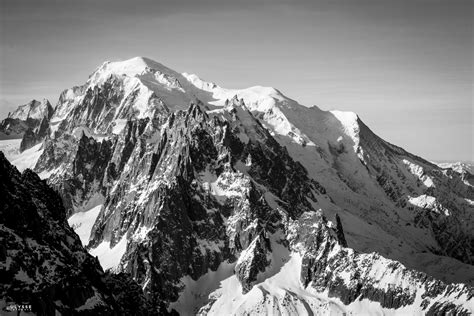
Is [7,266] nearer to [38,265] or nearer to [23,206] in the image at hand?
[38,265]

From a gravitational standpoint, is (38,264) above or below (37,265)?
above

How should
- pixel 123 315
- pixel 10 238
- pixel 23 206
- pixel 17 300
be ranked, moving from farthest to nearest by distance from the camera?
pixel 123 315 → pixel 23 206 → pixel 10 238 → pixel 17 300

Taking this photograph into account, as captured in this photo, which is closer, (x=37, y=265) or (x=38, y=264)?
(x=37, y=265)

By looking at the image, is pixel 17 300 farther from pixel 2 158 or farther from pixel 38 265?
pixel 2 158

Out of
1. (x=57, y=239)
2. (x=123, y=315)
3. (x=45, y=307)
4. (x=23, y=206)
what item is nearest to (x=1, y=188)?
(x=23, y=206)

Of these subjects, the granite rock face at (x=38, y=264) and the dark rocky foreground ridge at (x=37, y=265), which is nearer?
the dark rocky foreground ridge at (x=37, y=265)

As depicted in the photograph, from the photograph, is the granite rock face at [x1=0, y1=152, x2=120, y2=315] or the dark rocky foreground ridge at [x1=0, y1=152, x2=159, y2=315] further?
the granite rock face at [x1=0, y1=152, x2=120, y2=315]

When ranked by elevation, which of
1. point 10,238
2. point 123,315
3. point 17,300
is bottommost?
point 123,315

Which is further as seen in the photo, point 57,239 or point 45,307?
point 57,239

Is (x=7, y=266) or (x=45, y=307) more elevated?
(x=7, y=266)

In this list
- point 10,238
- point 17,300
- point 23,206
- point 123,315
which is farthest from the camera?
point 123,315
